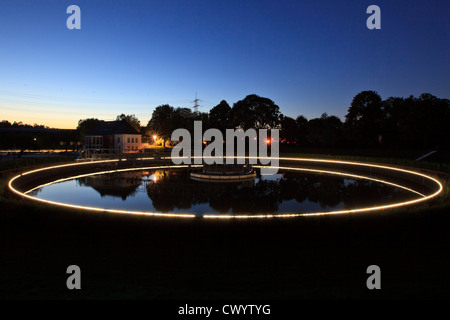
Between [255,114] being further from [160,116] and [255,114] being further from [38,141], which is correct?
[38,141]

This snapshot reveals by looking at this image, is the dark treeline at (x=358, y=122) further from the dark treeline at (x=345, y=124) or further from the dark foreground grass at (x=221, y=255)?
the dark foreground grass at (x=221, y=255)

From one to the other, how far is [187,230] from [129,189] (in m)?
11.6

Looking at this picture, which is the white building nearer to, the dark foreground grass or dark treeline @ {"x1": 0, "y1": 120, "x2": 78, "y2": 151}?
dark treeline @ {"x1": 0, "y1": 120, "x2": 78, "y2": 151}

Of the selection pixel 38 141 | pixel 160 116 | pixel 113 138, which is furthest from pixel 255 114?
pixel 38 141

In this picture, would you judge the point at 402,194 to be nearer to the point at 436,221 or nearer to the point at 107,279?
the point at 436,221

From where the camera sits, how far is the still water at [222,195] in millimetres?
13758

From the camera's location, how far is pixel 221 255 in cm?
672

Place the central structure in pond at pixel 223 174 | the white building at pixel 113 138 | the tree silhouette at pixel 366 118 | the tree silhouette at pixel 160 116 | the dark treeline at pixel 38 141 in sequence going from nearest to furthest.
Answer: the central structure in pond at pixel 223 174 < the tree silhouette at pixel 366 118 < the white building at pixel 113 138 < the dark treeline at pixel 38 141 < the tree silhouette at pixel 160 116

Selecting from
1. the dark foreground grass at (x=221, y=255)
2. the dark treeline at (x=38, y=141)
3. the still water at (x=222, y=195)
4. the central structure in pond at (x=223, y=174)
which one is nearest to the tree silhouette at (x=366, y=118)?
the still water at (x=222, y=195)

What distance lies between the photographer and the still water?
13758mm

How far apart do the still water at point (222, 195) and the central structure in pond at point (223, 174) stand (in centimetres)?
116

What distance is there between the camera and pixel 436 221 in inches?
329
